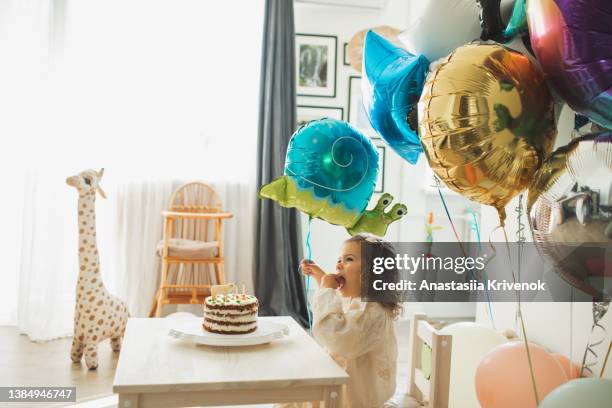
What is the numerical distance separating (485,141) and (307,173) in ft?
2.37

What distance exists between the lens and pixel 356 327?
6.31 feet

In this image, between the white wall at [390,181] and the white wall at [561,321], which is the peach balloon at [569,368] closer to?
the white wall at [561,321]

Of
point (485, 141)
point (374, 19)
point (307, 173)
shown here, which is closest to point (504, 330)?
point (307, 173)

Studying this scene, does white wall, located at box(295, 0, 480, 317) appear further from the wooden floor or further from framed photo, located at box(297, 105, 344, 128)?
the wooden floor

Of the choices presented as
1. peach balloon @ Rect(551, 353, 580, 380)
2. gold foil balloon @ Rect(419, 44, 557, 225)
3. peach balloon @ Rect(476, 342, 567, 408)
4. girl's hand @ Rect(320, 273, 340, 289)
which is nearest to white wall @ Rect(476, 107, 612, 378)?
peach balloon @ Rect(551, 353, 580, 380)

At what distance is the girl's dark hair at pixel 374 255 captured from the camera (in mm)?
1984

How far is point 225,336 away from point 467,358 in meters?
0.67

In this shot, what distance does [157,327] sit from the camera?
1966mm

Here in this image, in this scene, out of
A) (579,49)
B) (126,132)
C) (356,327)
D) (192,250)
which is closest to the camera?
(579,49)

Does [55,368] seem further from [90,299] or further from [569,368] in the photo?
[569,368]

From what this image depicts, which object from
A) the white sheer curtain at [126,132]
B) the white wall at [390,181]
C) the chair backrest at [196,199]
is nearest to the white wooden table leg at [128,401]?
the white sheer curtain at [126,132]

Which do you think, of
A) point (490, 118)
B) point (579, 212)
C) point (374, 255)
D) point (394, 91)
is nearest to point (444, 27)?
point (394, 91)

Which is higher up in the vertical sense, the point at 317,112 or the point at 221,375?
the point at 317,112

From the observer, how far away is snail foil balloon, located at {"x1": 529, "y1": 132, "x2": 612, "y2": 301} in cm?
108
